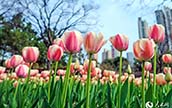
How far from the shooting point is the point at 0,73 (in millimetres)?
2359

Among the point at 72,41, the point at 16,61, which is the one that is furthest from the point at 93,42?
the point at 16,61

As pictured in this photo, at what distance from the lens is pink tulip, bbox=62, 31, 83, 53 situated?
80 cm

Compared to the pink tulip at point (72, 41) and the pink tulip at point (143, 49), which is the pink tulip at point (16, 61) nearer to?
the pink tulip at point (72, 41)

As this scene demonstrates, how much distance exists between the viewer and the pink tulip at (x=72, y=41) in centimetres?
80

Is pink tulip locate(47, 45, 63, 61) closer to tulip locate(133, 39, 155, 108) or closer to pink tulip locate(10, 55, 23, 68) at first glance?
tulip locate(133, 39, 155, 108)

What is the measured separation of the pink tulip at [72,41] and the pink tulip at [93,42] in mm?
36

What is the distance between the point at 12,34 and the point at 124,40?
19645 mm

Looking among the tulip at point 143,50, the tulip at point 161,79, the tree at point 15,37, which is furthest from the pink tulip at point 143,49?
the tree at point 15,37

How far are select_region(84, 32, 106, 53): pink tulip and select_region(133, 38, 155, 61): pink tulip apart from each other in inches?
4.1

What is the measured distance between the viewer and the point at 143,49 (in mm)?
805

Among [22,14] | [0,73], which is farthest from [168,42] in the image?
[0,73]

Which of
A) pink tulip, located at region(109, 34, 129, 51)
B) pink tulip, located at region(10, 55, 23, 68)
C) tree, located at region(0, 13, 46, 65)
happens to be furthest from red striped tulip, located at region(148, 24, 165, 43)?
tree, located at region(0, 13, 46, 65)

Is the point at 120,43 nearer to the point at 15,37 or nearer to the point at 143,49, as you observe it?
the point at 143,49

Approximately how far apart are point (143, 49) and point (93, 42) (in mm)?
151
